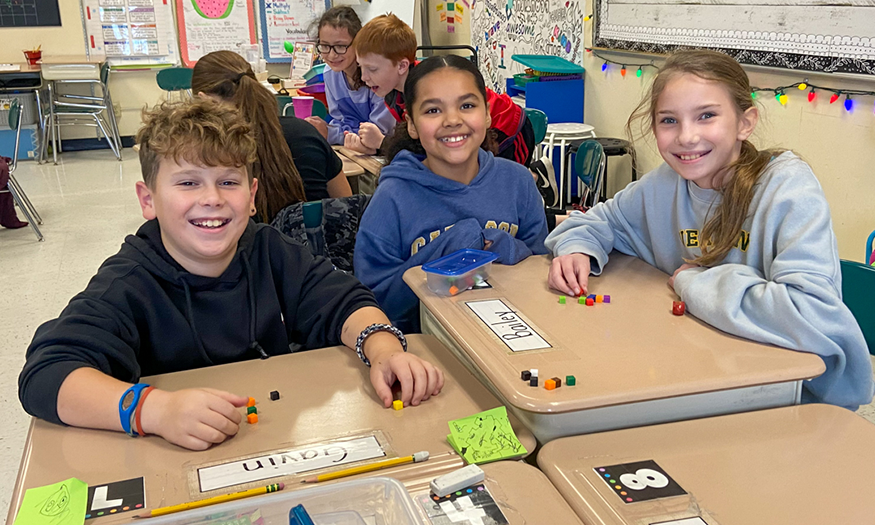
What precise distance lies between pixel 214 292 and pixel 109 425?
1.20 ft

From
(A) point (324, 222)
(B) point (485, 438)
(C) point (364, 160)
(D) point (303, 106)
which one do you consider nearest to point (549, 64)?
(D) point (303, 106)

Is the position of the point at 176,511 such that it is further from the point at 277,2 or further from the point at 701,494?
the point at 277,2

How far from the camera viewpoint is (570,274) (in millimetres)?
1438

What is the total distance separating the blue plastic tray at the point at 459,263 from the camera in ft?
4.69

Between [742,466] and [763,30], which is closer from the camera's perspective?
[742,466]

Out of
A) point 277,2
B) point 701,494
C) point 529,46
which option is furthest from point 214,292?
point 277,2

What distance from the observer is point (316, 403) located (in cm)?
116

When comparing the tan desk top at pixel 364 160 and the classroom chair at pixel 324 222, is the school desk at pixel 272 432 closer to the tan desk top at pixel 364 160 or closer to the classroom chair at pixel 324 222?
the classroom chair at pixel 324 222

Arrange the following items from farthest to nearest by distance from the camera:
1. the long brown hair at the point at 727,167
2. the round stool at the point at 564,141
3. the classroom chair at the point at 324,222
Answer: the round stool at the point at 564,141, the classroom chair at the point at 324,222, the long brown hair at the point at 727,167

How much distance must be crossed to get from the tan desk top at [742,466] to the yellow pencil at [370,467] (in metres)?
0.16

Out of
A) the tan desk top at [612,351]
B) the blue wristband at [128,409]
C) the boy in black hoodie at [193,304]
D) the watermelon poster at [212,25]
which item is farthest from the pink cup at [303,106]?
the watermelon poster at [212,25]

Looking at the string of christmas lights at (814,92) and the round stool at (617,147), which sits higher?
the string of christmas lights at (814,92)

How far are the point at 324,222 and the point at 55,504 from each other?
1.27 m

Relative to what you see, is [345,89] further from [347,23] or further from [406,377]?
[406,377]
